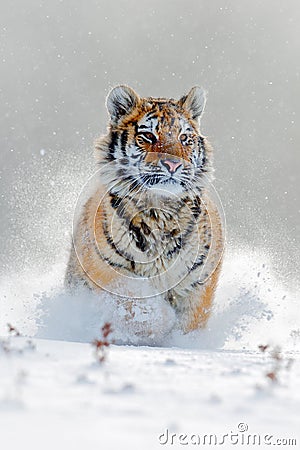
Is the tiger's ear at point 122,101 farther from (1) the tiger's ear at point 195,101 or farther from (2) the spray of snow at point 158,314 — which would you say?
(2) the spray of snow at point 158,314

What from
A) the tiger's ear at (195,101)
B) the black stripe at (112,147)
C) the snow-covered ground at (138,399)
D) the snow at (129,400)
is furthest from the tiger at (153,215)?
the snow at (129,400)

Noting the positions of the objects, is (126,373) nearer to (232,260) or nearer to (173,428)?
(173,428)

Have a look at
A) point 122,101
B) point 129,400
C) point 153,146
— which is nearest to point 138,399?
point 129,400

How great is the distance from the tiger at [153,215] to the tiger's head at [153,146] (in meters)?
0.01

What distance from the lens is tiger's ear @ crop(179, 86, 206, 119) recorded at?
8820mm

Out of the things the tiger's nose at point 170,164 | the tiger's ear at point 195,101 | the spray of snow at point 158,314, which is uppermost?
the tiger's ear at point 195,101

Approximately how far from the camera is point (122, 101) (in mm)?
8641

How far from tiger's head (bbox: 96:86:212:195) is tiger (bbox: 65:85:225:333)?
12mm

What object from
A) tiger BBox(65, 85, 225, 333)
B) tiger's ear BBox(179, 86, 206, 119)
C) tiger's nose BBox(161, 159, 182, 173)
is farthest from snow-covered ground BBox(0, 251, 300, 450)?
tiger's ear BBox(179, 86, 206, 119)

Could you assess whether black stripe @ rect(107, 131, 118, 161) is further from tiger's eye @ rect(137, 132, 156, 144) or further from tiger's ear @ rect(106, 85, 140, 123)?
tiger's eye @ rect(137, 132, 156, 144)

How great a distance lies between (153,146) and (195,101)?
4.18 feet

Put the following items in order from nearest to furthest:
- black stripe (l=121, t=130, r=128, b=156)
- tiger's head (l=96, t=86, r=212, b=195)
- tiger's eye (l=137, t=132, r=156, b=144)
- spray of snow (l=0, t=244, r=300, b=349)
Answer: spray of snow (l=0, t=244, r=300, b=349) < tiger's head (l=96, t=86, r=212, b=195) < tiger's eye (l=137, t=132, r=156, b=144) < black stripe (l=121, t=130, r=128, b=156)

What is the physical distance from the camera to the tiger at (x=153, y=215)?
7.83 m

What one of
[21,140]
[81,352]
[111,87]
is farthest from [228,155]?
[81,352]
